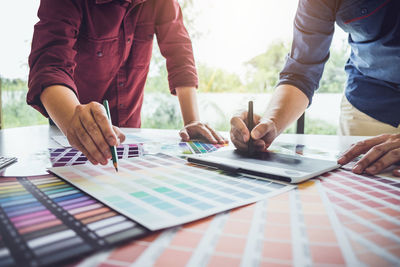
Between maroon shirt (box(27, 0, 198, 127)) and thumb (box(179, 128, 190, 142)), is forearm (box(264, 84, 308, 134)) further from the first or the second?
maroon shirt (box(27, 0, 198, 127))

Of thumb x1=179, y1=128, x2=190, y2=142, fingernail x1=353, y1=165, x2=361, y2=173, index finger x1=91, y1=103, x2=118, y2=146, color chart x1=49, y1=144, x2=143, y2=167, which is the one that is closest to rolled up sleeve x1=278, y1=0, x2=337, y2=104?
thumb x1=179, y1=128, x2=190, y2=142

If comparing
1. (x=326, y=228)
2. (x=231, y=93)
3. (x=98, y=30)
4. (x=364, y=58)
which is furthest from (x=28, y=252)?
(x=231, y=93)

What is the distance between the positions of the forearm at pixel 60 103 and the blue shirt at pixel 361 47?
83 cm

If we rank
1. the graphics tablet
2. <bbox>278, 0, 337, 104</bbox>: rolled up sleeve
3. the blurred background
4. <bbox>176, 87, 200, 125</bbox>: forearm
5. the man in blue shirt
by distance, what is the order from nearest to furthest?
the graphics tablet, the man in blue shirt, <bbox>278, 0, 337, 104</bbox>: rolled up sleeve, <bbox>176, 87, 200, 125</bbox>: forearm, the blurred background

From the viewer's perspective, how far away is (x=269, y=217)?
39 cm

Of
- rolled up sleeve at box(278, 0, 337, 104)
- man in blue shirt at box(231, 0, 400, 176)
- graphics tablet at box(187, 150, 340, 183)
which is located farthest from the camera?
rolled up sleeve at box(278, 0, 337, 104)

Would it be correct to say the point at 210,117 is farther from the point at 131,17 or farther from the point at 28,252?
the point at 28,252

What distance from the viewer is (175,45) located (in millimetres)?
1441

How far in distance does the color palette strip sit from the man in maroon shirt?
0.06m

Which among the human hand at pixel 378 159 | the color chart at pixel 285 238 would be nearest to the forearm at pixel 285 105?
the human hand at pixel 378 159

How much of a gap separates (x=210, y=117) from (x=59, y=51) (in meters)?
2.48

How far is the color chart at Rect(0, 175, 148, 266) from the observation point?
283 millimetres

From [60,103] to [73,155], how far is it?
0.15m

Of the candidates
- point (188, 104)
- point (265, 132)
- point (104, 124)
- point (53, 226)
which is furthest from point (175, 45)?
point (53, 226)
